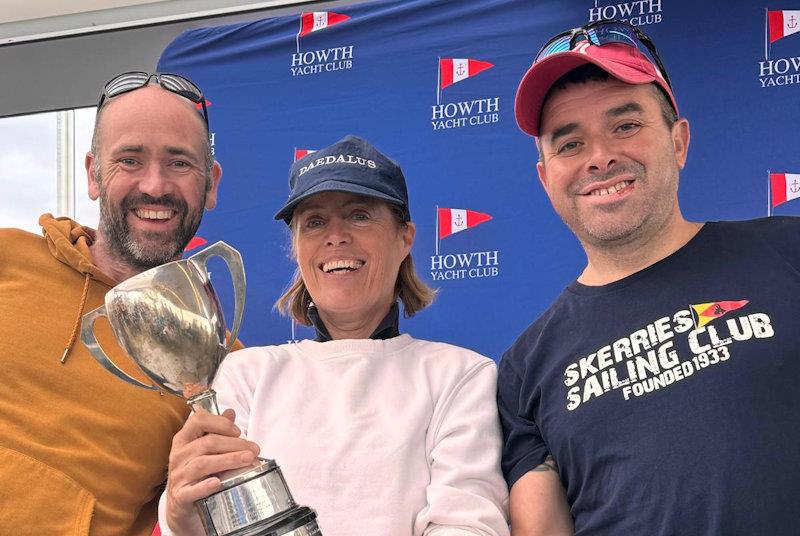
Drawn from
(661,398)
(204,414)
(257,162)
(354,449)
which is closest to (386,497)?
(354,449)

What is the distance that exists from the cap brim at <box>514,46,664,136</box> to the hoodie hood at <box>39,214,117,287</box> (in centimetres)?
90

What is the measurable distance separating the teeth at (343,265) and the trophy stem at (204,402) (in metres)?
0.43

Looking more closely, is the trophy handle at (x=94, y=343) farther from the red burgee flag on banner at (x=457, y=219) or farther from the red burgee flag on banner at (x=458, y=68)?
the red burgee flag on banner at (x=458, y=68)

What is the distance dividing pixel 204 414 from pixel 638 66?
93 cm

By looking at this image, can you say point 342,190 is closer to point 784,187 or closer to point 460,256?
point 460,256

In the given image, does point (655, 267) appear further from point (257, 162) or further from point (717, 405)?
point (257, 162)

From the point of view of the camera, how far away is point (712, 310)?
4.58 ft

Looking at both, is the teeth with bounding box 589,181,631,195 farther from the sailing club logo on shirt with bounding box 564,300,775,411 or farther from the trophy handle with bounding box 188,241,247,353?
the trophy handle with bounding box 188,241,247,353

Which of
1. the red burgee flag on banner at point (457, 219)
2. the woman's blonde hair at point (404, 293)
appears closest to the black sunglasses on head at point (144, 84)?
the woman's blonde hair at point (404, 293)

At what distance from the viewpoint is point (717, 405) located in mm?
1318

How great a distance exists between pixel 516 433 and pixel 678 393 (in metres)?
0.28

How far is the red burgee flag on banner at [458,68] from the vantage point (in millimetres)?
2947

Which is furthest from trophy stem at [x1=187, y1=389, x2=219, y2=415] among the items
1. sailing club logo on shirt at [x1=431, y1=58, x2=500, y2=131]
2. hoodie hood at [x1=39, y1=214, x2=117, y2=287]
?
sailing club logo on shirt at [x1=431, y1=58, x2=500, y2=131]

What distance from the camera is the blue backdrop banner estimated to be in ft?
8.73
